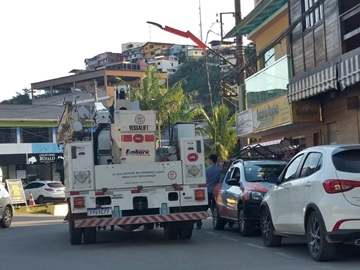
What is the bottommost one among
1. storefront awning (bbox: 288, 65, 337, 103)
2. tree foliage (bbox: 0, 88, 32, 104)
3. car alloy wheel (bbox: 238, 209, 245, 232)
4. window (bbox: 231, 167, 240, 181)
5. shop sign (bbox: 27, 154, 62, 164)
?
car alloy wheel (bbox: 238, 209, 245, 232)

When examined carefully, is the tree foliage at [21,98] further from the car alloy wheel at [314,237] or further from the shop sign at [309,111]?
the car alloy wheel at [314,237]

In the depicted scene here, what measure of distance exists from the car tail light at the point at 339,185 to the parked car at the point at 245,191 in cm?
451

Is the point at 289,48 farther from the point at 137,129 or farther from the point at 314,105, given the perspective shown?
the point at 137,129

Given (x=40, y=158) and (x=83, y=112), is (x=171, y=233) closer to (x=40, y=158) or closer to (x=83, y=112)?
(x=83, y=112)

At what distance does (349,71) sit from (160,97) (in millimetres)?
24110

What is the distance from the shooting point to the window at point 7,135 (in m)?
51.4

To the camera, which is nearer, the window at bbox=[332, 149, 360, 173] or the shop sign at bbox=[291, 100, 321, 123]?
the window at bbox=[332, 149, 360, 173]

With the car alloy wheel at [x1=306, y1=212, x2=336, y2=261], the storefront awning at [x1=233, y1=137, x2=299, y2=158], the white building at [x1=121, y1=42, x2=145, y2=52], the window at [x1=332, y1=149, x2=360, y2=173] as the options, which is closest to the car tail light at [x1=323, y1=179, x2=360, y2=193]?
the window at [x1=332, y1=149, x2=360, y2=173]

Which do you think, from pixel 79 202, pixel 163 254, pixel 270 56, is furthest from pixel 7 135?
pixel 163 254

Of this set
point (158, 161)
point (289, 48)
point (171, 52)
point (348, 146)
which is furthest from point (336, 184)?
point (171, 52)

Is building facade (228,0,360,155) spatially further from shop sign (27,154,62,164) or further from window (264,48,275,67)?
shop sign (27,154,62,164)

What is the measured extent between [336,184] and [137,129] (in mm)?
5495

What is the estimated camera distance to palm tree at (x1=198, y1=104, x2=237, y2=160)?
38.9 meters

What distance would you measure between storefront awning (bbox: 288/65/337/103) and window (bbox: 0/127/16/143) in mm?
34975
